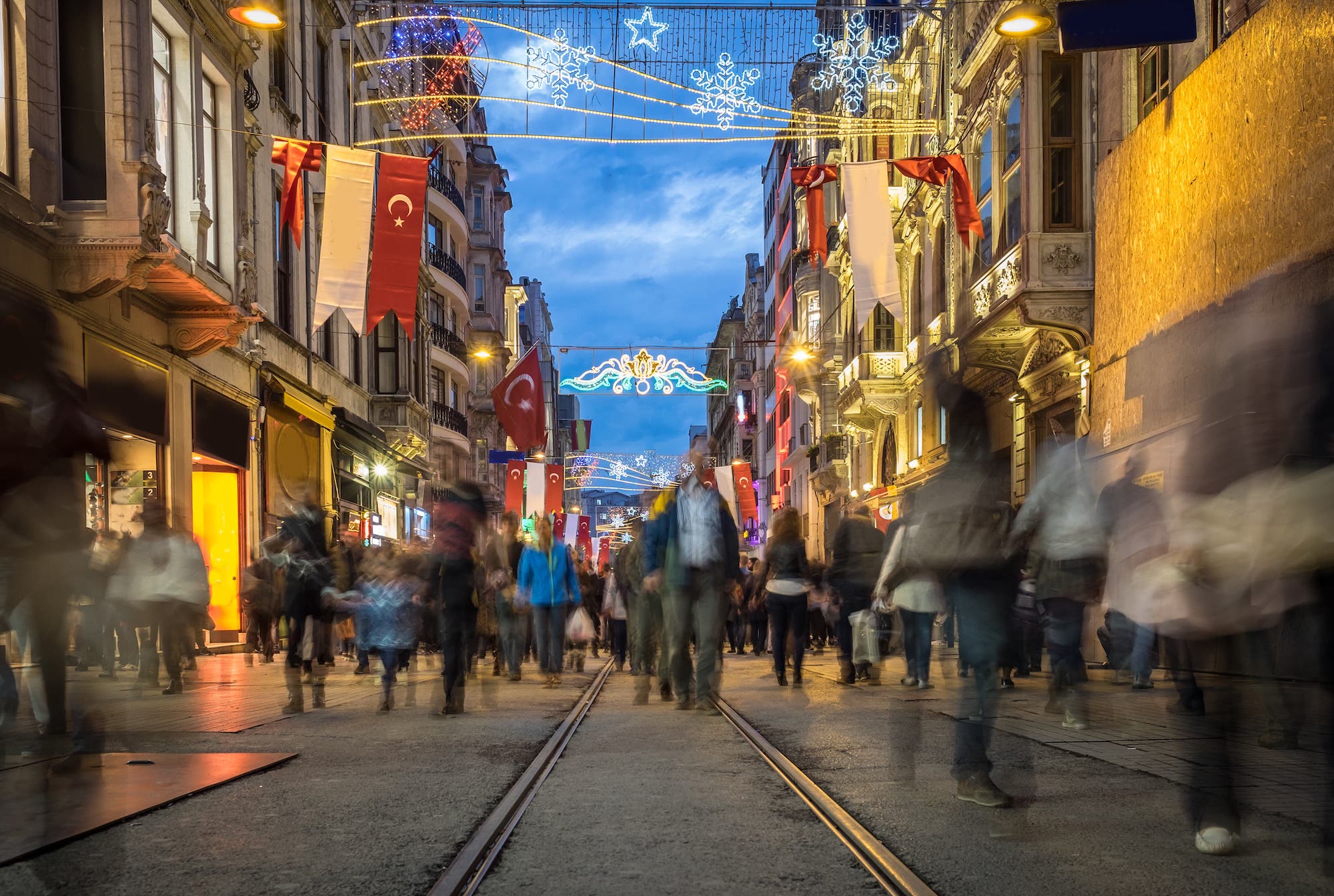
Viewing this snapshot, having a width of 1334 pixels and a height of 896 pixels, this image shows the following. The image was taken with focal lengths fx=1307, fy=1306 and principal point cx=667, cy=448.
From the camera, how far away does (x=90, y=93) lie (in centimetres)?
1455

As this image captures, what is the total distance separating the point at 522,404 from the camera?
24.6 metres

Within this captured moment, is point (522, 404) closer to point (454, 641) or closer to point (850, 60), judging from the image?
point (850, 60)

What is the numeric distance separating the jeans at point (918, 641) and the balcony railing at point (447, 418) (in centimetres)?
3085

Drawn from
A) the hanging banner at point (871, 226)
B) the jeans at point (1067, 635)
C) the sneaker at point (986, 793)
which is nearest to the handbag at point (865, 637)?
the jeans at point (1067, 635)

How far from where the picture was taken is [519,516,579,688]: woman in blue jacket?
498 inches

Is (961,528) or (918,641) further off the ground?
(961,528)

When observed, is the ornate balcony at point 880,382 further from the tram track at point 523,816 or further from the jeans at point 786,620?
the tram track at point 523,816

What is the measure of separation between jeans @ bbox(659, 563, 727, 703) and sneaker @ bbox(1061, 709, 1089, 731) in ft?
8.55

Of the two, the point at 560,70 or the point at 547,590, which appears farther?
the point at 560,70

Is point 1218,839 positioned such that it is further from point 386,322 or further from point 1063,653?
point 386,322

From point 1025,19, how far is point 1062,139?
5.36 m

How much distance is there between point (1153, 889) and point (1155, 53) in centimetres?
1330

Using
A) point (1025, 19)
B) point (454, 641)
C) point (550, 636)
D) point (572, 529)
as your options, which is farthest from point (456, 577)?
point (572, 529)

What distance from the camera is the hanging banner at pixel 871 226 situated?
16297 mm
